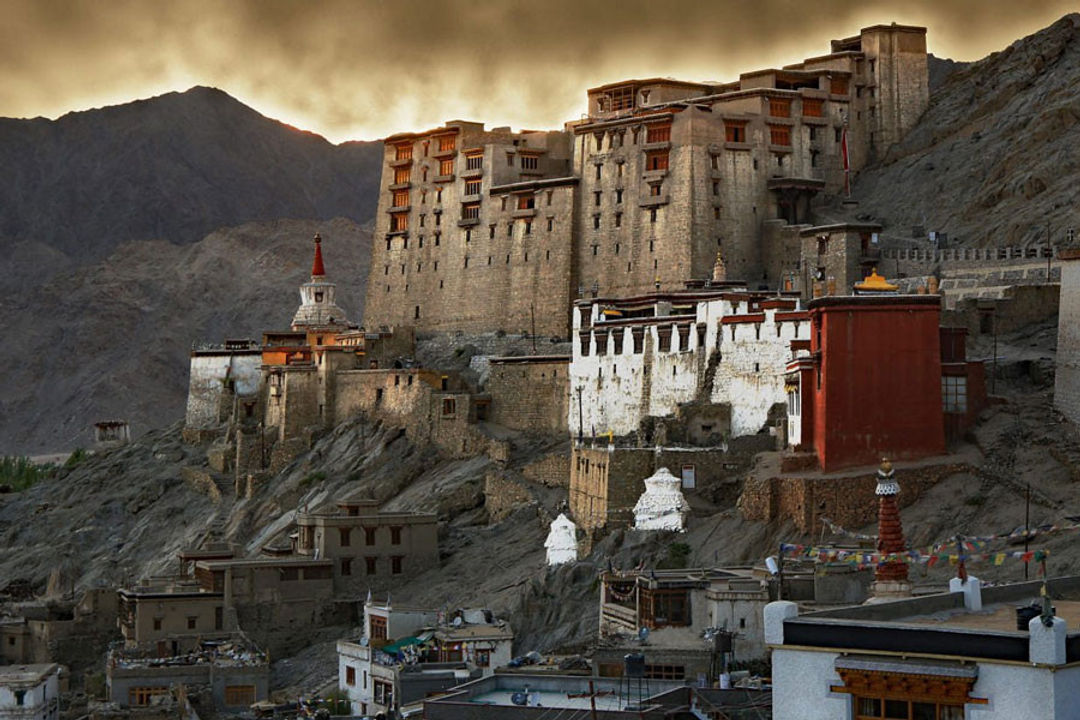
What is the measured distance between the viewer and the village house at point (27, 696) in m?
44.9

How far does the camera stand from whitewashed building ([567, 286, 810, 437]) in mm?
55594

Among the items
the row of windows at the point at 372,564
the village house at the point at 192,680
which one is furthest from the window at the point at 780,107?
the village house at the point at 192,680

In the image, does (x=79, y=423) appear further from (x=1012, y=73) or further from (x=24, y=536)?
(x=1012, y=73)

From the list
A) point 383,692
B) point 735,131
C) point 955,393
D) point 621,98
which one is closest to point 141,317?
point 621,98

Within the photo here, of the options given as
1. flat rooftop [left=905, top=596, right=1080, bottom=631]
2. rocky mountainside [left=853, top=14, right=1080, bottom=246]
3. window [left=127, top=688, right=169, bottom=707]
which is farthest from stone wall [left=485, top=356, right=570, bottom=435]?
flat rooftop [left=905, top=596, right=1080, bottom=631]

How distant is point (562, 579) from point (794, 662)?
3162 centimetres

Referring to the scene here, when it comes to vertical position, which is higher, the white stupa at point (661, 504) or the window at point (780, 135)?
the window at point (780, 135)

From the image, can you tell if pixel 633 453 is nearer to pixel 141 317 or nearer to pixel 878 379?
pixel 878 379

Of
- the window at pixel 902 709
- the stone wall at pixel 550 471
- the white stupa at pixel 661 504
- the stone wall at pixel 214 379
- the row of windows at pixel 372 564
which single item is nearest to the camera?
the window at pixel 902 709

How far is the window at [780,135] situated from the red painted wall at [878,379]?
29786mm

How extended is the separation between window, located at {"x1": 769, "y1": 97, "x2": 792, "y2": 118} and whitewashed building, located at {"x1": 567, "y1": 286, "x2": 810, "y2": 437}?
12.1 meters

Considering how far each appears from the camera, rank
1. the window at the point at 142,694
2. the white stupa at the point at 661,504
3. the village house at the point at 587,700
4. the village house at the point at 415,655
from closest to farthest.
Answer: the village house at the point at 587,700 → the village house at the point at 415,655 → the window at the point at 142,694 → the white stupa at the point at 661,504

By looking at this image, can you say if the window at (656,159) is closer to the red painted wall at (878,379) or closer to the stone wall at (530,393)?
the stone wall at (530,393)

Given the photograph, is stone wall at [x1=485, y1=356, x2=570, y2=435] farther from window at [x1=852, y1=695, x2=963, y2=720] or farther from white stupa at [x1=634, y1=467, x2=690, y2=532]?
window at [x1=852, y1=695, x2=963, y2=720]
